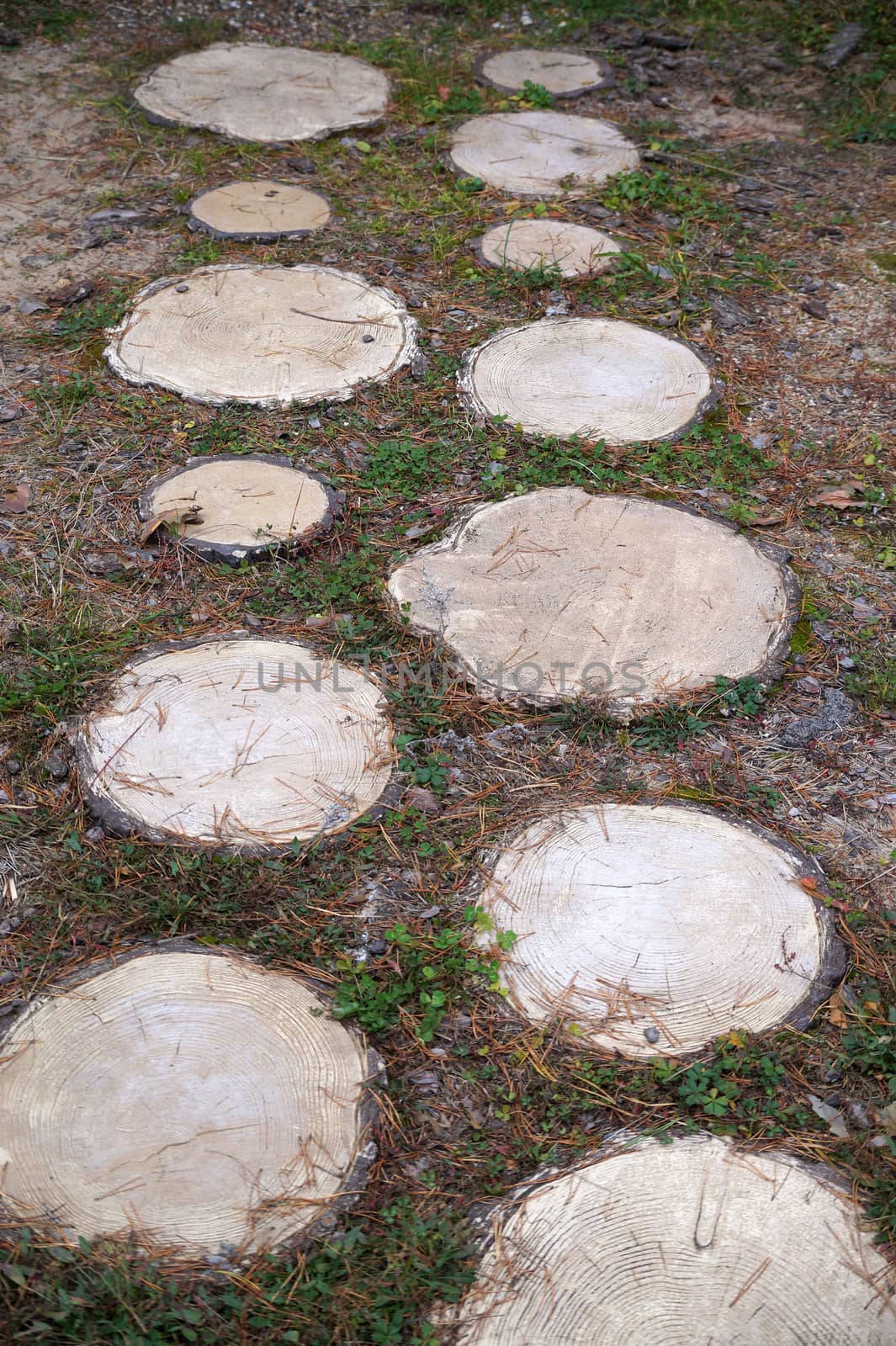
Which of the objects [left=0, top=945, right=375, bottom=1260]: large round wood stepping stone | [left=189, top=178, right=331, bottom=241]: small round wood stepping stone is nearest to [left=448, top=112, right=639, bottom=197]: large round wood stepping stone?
[left=189, top=178, right=331, bottom=241]: small round wood stepping stone

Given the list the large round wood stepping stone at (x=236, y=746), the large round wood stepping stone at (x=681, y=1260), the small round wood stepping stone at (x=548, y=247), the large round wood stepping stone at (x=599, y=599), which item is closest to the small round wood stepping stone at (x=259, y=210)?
the small round wood stepping stone at (x=548, y=247)

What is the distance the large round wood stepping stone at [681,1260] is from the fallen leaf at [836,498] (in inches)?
72.7

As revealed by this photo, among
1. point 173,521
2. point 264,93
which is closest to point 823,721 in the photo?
point 173,521

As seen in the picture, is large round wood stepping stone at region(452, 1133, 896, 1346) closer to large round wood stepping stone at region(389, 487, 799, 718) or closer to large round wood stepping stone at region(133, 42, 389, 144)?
large round wood stepping stone at region(389, 487, 799, 718)

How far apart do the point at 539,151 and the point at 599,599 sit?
2.72 metres

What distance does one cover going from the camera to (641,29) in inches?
206

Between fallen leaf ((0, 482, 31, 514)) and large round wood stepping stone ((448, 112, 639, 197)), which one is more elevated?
large round wood stepping stone ((448, 112, 639, 197))

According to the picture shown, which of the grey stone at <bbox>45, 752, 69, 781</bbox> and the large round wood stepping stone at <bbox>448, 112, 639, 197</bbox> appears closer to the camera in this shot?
the grey stone at <bbox>45, 752, 69, 781</bbox>

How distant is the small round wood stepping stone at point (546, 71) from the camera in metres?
4.72

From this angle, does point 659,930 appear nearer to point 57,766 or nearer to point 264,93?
point 57,766

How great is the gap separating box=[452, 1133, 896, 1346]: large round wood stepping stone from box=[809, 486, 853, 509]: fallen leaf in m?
1.85

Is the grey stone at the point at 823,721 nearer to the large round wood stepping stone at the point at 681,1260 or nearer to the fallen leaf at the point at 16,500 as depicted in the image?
the large round wood stepping stone at the point at 681,1260

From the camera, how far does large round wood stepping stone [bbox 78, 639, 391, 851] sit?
2.01 m

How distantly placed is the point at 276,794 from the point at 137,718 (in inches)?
14.1
